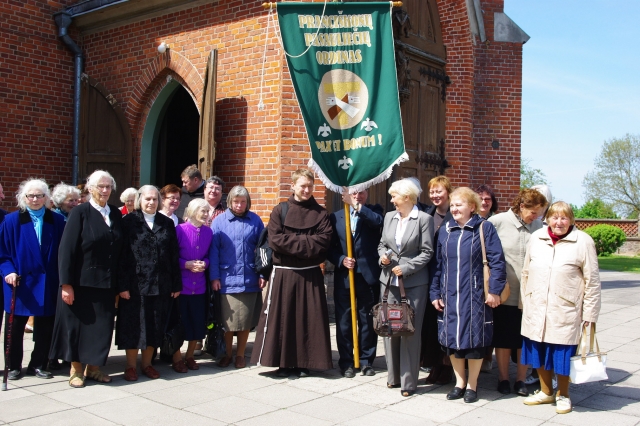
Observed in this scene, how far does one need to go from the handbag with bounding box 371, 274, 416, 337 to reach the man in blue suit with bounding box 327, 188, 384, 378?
2.23 ft

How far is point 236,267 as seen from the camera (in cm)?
622

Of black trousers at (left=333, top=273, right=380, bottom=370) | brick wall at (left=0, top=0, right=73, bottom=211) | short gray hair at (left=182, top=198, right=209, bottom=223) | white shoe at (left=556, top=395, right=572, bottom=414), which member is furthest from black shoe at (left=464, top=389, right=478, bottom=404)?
brick wall at (left=0, top=0, right=73, bottom=211)

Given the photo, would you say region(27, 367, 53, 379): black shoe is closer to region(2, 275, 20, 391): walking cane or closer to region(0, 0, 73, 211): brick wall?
region(2, 275, 20, 391): walking cane

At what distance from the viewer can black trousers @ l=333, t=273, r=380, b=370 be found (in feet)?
19.9

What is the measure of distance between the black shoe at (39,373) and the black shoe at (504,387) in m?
4.04

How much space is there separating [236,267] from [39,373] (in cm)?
201

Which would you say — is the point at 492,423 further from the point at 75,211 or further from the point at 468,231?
the point at 75,211

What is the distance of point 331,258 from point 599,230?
27.2 meters

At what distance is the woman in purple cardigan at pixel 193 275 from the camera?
607 cm

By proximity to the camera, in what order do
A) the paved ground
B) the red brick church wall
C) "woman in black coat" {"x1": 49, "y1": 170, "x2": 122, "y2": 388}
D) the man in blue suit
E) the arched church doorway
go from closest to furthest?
the paved ground → "woman in black coat" {"x1": 49, "y1": 170, "x2": 122, "y2": 388} → the man in blue suit → the red brick church wall → the arched church doorway

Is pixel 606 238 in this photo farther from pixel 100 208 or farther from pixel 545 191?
pixel 100 208

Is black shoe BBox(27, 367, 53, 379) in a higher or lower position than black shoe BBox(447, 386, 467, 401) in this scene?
higher

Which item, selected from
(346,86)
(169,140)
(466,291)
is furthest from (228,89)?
(466,291)

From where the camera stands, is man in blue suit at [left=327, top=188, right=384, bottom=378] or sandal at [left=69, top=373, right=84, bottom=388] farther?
man in blue suit at [left=327, top=188, right=384, bottom=378]
